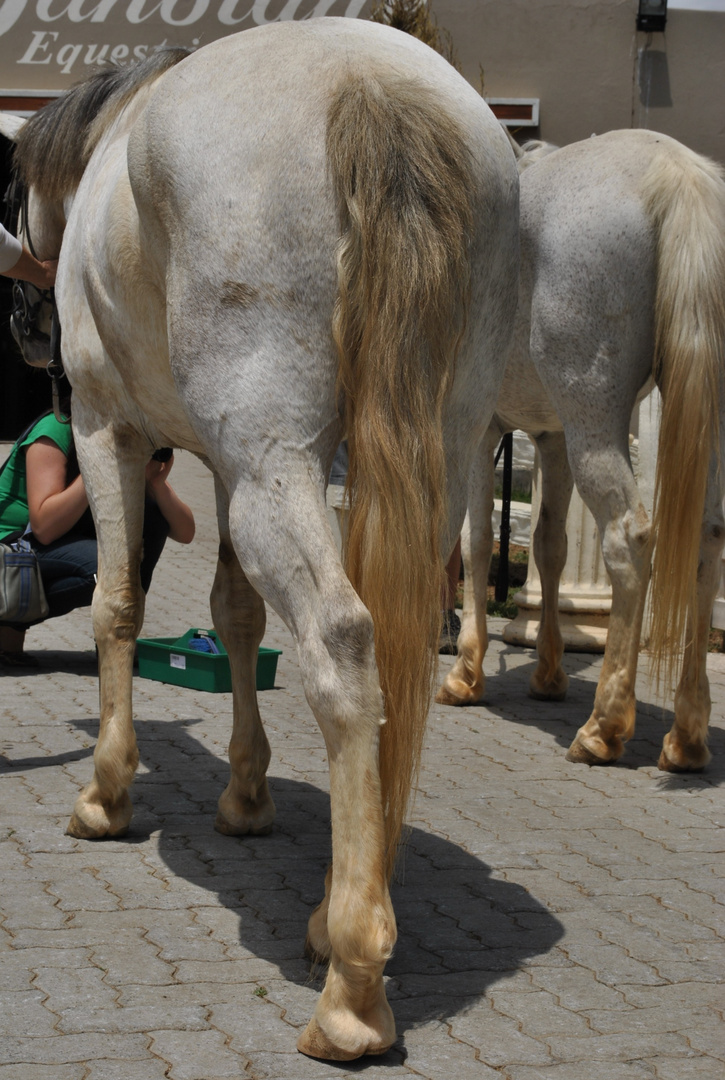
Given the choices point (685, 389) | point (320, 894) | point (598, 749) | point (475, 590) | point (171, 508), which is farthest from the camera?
point (475, 590)

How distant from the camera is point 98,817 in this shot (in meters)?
3.66

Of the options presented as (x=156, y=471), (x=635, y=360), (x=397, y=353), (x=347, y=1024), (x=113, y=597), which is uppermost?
(x=635, y=360)

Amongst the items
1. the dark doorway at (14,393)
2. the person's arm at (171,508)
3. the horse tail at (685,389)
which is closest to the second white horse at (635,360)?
the horse tail at (685,389)

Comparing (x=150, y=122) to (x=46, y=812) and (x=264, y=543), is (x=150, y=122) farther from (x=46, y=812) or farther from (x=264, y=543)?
(x=46, y=812)

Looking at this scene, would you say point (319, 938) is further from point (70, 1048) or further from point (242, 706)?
point (242, 706)

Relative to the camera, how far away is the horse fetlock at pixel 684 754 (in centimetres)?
463

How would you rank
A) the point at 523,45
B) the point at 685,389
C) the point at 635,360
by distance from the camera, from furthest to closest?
the point at 523,45
the point at 635,360
the point at 685,389

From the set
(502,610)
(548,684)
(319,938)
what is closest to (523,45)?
(502,610)

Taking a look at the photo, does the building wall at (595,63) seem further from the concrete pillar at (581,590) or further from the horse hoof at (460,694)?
the horse hoof at (460,694)

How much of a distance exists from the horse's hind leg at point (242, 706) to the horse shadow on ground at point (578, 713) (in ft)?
5.23

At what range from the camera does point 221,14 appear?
1158 cm

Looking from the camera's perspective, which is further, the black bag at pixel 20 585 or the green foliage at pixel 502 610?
the green foliage at pixel 502 610

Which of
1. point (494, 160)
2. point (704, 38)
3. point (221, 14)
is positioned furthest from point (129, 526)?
point (704, 38)

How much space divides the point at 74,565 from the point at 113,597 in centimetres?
251
